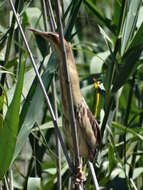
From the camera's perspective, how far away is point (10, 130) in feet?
4.20

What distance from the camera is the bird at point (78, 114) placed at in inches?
54.8

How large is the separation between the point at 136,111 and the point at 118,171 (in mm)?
283

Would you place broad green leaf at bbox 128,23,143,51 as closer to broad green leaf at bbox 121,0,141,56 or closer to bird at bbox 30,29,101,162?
broad green leaf at bbox 121,0,141,56

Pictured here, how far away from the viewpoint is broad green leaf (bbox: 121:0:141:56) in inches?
55.1

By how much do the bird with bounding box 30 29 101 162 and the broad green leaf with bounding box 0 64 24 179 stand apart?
0.15m

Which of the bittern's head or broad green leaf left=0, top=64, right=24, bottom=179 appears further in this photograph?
the bittern's head

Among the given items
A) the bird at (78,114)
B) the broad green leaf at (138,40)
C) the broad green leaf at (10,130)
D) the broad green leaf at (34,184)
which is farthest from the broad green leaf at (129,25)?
the broad green leaf at (34,184)

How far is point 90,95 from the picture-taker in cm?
244

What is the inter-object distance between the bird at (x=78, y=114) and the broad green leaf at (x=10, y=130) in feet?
0.48

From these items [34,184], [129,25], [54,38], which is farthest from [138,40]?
[34,184]

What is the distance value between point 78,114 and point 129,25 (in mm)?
243

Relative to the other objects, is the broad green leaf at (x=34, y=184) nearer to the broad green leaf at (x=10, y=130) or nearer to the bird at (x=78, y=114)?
the bird at (x=78, y=114)

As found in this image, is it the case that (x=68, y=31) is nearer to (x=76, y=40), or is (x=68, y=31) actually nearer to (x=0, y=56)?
(x=0, y=56)

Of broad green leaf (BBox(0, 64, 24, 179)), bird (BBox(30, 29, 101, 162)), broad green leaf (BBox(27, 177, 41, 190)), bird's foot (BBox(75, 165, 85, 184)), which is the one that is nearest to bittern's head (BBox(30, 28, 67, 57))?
bird (BBox(30, 29, 101, 162))
